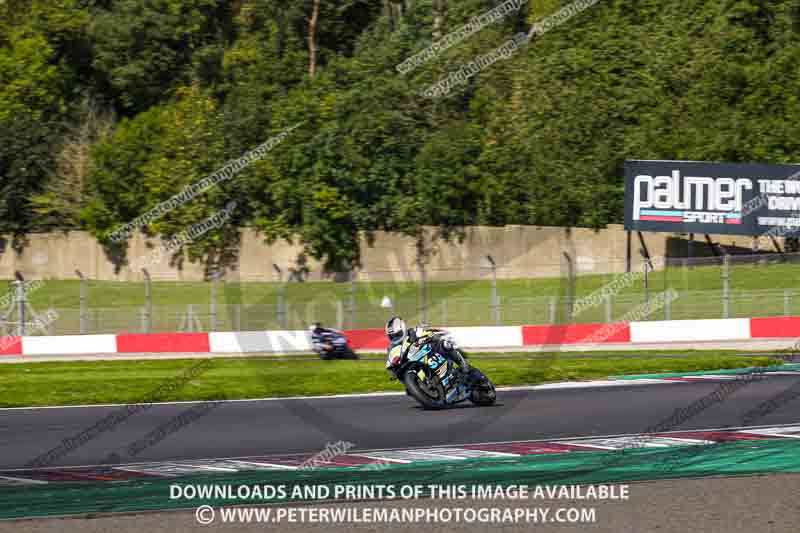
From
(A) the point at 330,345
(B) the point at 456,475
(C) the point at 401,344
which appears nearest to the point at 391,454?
(B) the point at 456,475

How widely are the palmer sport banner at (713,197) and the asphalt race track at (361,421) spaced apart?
1940 centimetres

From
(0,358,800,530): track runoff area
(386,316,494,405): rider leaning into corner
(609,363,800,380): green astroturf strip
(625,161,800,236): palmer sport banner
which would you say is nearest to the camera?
(0,358,800,530): track runoff area

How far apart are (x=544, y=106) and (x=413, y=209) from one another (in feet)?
23.2

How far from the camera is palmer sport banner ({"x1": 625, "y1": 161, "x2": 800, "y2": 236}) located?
3678 cm

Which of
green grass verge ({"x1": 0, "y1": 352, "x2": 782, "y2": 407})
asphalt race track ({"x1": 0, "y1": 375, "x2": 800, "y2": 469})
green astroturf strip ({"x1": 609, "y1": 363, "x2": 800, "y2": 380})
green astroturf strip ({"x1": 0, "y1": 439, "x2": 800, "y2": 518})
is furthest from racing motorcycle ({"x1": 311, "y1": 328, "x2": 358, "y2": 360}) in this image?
green astroturf strip ({"x1": 0, "y1": 439, "x2": 800, "y2": 518})

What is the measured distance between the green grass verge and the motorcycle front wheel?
373cm

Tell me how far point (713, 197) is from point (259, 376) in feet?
63.9

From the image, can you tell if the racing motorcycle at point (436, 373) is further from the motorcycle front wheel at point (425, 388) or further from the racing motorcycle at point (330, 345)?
the racing motorcycle at point (330, 345)

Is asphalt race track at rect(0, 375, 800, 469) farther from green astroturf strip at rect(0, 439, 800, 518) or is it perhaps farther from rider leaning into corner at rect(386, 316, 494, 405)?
green astroturf strip at rect(0, 439, 800, 518)

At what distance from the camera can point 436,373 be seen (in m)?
15.8

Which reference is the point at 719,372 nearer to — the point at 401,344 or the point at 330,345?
the point at 401,344

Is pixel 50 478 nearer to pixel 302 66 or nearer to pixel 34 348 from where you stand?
pixel 34 348

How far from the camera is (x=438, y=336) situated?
15766 mm

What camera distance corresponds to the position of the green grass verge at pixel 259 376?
19641 mm
